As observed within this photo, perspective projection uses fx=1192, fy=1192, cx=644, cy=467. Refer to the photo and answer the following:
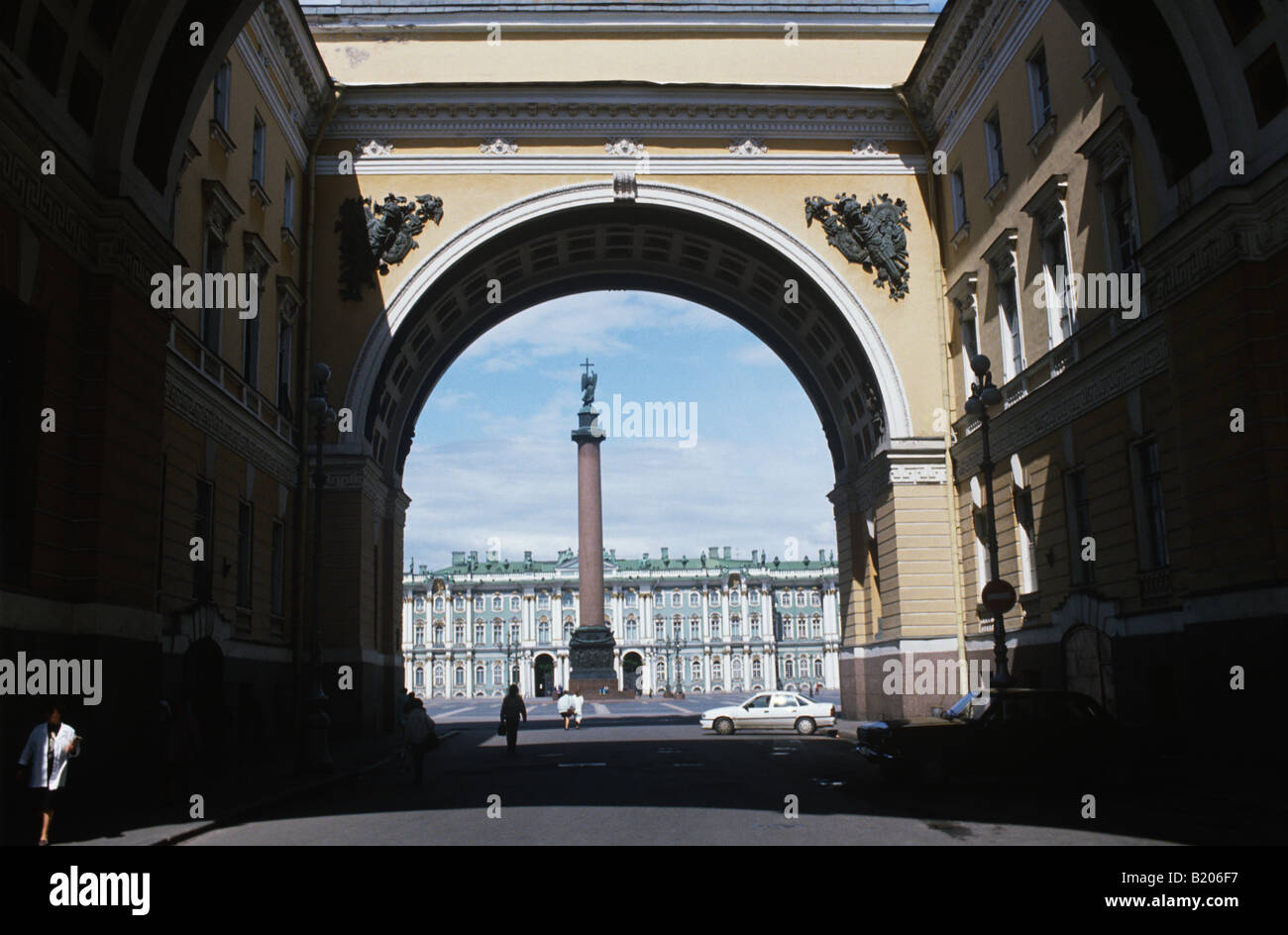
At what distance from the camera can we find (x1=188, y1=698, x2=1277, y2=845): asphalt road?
1238cm

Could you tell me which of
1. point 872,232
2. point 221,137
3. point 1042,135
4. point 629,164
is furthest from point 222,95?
point 1042,135

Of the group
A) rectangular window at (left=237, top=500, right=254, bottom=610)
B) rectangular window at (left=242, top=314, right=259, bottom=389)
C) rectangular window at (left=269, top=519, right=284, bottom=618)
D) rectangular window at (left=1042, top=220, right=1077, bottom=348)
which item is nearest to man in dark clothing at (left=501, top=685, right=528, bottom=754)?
rectangular window at (left=269, top=519, right=284, bottom=618)

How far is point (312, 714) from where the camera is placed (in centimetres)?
2117

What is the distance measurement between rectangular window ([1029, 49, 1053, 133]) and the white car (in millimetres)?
18457

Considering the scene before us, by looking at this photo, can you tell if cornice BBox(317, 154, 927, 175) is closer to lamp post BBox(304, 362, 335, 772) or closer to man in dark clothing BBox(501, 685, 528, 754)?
lamp post BBox(304, 362, 335, 772)

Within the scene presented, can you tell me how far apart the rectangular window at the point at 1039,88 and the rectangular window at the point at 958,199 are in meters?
5.11

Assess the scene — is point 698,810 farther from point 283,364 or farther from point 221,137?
point 283,364

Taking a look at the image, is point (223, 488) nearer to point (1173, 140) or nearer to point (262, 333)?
point (262, 333)

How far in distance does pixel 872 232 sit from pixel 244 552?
17.9 metres

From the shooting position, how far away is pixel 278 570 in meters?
28.1

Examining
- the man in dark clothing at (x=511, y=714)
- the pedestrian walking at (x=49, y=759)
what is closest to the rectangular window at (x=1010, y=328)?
the man in dark clothing at (x=511, y=714)

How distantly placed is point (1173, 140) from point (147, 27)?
14718 mm

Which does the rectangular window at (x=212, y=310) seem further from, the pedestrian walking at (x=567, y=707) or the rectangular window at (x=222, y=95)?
the pedestrian walking at (x=567, y=707)

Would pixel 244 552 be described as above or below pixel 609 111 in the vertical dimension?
below
